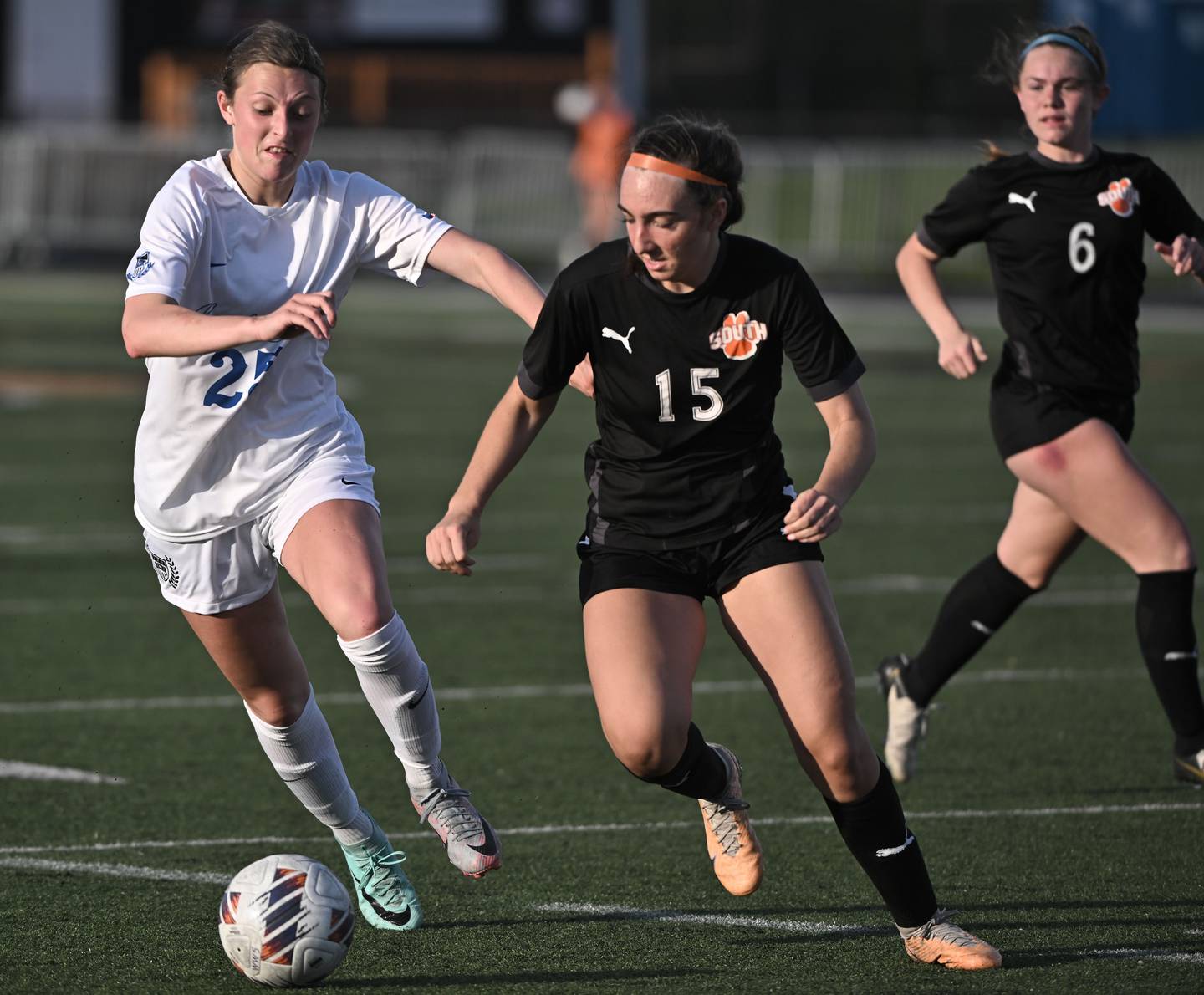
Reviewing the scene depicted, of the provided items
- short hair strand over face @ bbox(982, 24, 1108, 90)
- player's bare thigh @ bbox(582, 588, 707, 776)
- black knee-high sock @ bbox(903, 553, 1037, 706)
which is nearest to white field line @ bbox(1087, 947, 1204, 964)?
player's bare thigh @ bbox(582, 588, 707, 776)

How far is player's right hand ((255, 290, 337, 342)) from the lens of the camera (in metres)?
4.83

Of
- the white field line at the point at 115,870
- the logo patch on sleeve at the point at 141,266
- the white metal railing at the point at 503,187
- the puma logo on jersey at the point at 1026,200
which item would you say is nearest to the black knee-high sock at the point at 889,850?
the white field line at the point at 115,870

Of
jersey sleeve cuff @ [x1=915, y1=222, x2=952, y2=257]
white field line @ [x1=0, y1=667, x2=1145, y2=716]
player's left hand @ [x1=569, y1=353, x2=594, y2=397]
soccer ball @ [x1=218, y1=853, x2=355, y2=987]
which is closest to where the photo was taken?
soccer ball @ [x1=218, y1=853, x2=355, y2=987]

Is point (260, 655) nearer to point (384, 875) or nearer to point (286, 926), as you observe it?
point (384, 875)

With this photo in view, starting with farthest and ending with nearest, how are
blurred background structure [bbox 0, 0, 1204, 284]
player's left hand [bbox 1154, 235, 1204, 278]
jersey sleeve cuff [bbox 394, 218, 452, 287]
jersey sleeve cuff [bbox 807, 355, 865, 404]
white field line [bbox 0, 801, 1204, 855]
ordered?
blurred background structure [bbox 0, 0, 1204, 284] → player's left hand [bbox 1154, 235, 1204, 278] → white field line [bbox 0, 801, 1204, 855] → jersey sleeve cuff [bbox 394, 218, 452, 287] → jersey sleeve cuff [bbox 807, 355, 865, 404]

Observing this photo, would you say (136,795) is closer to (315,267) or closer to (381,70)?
(315,267)

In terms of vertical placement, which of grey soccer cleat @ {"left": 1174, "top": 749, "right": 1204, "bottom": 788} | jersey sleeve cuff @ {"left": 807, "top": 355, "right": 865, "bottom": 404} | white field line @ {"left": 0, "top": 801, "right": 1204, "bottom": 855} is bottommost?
white field line @ {"left": 0, "top": 801, "right": 1204, "bottom": 855}

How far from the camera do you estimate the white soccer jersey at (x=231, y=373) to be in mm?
5441

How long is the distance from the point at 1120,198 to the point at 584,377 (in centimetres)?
233

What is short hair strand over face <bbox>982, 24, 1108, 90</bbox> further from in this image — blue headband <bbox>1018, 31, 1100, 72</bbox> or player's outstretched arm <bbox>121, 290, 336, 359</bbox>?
player's outstretched arm <bbox>121, 290, 336, 359</bbox>

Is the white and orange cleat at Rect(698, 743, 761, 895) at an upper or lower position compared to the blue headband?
lower

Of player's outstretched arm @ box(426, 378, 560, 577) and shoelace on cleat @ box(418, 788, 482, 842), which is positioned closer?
player's outstretched arm @ box(426, 378, 560, 577)

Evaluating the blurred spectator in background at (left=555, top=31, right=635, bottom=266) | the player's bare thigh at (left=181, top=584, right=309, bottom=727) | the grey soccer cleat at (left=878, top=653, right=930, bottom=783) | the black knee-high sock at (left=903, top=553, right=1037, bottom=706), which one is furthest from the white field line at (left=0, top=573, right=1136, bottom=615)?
the blurred spectator in background at (left=555, top=31, right=635, bottom=266)

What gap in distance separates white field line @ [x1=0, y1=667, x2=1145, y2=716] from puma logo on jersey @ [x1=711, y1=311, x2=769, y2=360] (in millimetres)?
3263
